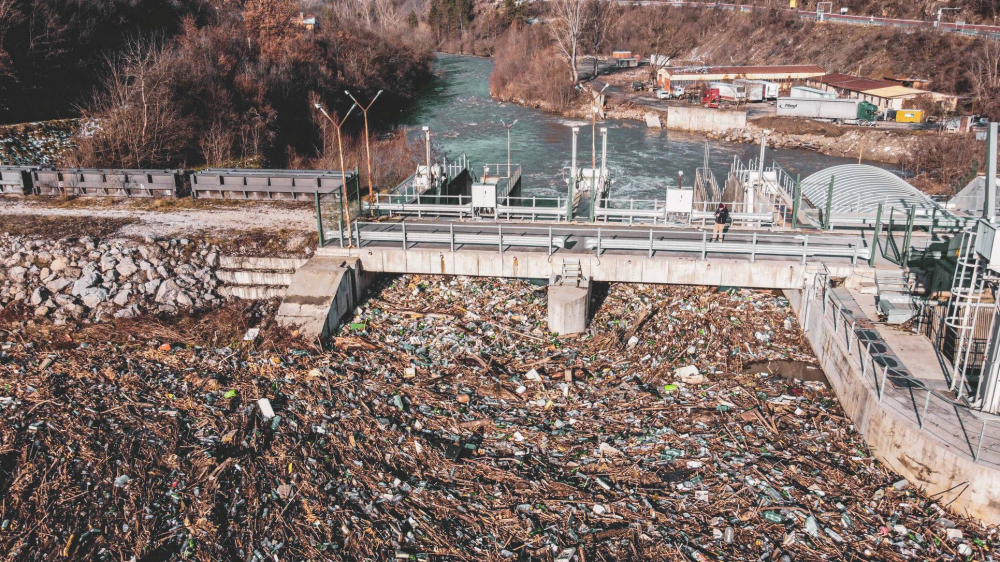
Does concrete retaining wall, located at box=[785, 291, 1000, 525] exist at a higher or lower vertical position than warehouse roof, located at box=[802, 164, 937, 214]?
lower

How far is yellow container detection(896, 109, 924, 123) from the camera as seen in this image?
50938mm

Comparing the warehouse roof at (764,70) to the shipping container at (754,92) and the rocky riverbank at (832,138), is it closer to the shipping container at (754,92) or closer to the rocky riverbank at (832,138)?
the shipping container at (754,92)

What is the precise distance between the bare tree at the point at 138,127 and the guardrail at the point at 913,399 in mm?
26940

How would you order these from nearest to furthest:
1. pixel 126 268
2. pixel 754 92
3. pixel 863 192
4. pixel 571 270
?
1. pixel 571 270
2. pixel 126 268
3. pixel 863 192
4. pixel 754 92

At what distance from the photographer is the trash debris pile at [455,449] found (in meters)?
11.3

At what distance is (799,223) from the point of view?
21219 millimetres

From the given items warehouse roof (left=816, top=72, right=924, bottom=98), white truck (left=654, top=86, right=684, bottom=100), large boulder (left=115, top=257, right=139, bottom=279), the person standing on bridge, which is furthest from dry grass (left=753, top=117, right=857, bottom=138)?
large boulder (left=115, top=257, right=139, bottom=279)

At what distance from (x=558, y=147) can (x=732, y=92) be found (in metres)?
21.3

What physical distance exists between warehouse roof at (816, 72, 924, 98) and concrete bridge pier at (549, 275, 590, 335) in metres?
45.1

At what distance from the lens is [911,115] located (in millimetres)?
51062

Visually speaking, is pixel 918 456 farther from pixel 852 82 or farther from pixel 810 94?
pixel 852 82

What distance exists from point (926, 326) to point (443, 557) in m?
11.3

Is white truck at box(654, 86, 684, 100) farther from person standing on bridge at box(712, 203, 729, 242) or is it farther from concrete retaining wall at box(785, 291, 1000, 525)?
concrete retaining wall at box(785, 291, 1000, 525)

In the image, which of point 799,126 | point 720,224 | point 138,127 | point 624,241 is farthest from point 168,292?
point 799,126
